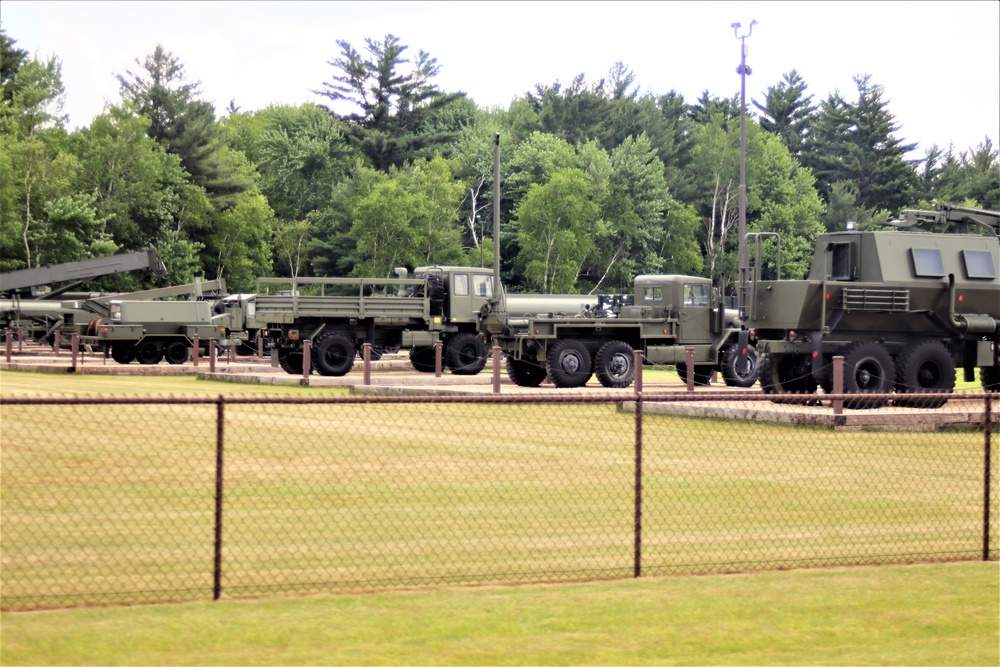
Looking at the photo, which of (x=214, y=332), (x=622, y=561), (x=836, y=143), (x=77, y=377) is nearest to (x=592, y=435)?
(x=622, y=561)

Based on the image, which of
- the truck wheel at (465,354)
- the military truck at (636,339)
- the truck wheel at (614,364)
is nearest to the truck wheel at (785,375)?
the military truck at (636,339)

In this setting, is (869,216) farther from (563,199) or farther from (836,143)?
(563,199)

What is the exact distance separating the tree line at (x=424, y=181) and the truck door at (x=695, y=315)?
36186 mm

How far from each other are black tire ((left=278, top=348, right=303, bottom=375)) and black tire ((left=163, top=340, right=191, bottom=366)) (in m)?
6.22

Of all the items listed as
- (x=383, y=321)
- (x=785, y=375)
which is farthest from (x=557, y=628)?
(x=383, y=321)

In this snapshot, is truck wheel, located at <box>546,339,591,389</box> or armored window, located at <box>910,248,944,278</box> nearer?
armored window, located at <box>910,248,944,278</box>

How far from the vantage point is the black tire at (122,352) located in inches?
1500

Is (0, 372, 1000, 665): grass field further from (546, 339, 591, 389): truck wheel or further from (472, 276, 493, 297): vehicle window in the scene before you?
(472, 276, 493, 297): vehicle window

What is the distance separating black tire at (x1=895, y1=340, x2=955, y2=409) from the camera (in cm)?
2216

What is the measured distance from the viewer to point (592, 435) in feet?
58.5

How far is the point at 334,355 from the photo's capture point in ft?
106

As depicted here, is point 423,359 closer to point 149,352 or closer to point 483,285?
point 483,285

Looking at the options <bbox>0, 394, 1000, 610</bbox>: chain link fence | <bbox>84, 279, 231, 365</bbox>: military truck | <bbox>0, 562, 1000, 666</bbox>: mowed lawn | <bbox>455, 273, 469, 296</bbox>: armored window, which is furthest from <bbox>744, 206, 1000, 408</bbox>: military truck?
<bbox>84, 279, 231, 365</bbox>: military truck

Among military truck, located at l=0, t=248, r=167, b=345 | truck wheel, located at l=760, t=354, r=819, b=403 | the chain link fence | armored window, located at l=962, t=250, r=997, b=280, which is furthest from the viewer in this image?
military truck, located at l=0, t=248, r=167, b=345
